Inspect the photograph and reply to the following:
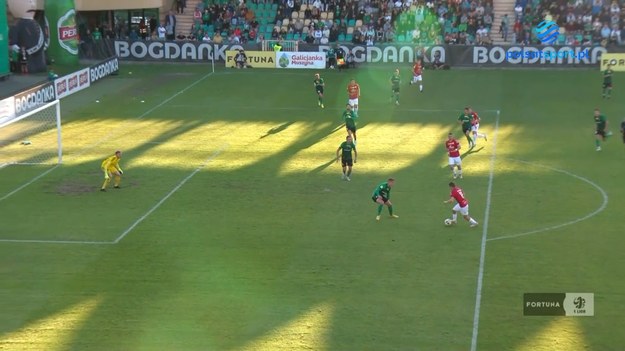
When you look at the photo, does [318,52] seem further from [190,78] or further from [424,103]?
[424,103]

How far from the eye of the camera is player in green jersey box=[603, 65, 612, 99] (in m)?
47.6

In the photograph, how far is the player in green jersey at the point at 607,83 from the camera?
47.6 m

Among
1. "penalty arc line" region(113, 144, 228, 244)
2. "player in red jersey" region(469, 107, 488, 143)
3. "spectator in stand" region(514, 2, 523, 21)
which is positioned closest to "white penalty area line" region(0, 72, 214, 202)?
"penalty arc line" region(113, 144, 228, 244)

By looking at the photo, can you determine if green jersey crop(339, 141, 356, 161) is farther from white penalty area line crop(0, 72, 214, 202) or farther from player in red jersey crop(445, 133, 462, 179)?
white penalty area line crop(0, 72, 214, 202)

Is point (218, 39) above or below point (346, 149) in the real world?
above

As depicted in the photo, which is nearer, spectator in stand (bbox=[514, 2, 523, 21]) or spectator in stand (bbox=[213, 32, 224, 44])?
spectator in stand (bbox=[213, 32, 224, 44])

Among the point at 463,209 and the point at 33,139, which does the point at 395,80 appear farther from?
the point at 463,209

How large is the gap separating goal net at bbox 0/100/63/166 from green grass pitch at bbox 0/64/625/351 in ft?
3.00

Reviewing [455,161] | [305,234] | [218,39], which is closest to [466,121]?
[455,161]

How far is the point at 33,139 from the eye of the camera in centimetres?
4078

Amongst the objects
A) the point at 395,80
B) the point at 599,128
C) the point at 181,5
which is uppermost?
the point at 181,5

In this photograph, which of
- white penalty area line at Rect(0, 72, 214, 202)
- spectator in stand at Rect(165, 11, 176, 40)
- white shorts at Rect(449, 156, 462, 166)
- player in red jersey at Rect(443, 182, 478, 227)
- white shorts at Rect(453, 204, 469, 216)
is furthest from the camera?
spectator in stand at Rect(165, 11, 176, 40)

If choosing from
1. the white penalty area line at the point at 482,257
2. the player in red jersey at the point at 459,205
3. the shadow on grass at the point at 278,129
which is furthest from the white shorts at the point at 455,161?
the shadow on grass at the point at 278,129

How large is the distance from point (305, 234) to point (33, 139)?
1798cm
